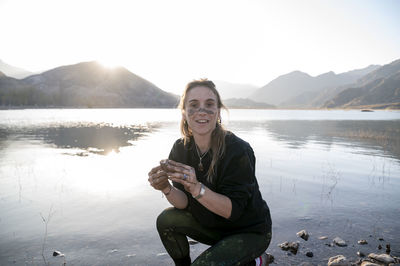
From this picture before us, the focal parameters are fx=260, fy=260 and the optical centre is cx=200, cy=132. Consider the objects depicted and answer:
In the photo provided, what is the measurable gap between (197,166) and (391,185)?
35.3 feet

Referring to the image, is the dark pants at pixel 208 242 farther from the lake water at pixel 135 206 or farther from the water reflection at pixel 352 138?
the water reflection at pixel 352 138

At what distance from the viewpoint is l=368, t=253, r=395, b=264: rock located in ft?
16.5

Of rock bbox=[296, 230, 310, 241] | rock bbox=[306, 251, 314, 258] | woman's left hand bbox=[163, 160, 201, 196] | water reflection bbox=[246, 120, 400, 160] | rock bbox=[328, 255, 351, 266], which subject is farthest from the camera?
water reflection bbox=[246, 120, 400, 160]

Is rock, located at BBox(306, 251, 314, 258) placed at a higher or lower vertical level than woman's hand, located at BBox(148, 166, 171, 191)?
lower

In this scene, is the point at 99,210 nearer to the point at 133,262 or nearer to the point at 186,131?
the point at 133,262

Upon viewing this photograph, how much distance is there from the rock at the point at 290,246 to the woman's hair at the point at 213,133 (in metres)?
3.43

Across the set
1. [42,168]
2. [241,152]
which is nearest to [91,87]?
[42,168]

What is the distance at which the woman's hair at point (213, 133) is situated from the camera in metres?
3.50

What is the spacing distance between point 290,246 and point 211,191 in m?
3.80

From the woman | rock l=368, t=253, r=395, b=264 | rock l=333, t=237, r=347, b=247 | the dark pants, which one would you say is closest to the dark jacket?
the woman

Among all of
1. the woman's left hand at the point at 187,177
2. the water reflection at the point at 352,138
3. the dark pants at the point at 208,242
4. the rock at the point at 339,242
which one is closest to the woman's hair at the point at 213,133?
the woman's left hand at the point at 187,177

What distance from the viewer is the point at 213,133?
3787 mm

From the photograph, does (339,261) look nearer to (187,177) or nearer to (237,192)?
(237,192)

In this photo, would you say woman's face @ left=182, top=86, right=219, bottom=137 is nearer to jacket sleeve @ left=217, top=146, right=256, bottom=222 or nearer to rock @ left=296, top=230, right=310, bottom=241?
jacket sleeve @ left=217, top=146, right=256, bottom=222
